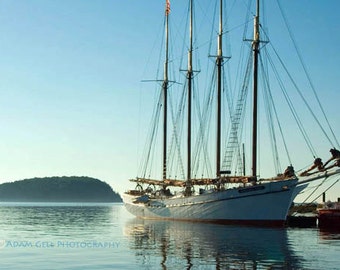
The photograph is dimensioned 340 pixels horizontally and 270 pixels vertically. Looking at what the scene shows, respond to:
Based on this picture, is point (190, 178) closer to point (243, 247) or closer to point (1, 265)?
point (243, 247)

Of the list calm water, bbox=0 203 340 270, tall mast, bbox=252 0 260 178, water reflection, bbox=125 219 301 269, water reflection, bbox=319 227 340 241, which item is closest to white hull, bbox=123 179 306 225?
tall mast, bbox=252 0 260 178

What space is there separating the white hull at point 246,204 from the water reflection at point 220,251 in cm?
802

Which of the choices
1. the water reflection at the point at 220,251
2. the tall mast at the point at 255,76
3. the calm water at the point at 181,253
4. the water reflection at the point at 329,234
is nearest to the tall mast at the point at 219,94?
the tall mast at the point at 255,76

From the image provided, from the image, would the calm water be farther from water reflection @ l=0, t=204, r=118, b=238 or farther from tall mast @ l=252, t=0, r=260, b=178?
tall mast @ l=252, t=0, r=260, b=178

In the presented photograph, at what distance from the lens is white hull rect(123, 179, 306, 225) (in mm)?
60594

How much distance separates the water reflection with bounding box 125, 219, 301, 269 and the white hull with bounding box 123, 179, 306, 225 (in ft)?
26.3

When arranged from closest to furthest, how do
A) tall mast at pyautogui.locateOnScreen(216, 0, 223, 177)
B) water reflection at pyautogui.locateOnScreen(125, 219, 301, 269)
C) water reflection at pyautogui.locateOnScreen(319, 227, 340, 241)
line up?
water reflection at pyautogui.locateOnScreen(125, 219, 301, 269)
water reflection at pyautogui.locateOnScreen(319, 227, 340, 241)
tall mast at pyautogui.locateOnScreen(216, 0, 223, 177)

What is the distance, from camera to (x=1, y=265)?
31062mm

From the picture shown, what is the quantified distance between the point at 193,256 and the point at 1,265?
1019 centimetres

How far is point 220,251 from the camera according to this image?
36.5 m

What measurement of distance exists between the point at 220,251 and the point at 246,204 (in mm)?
26473

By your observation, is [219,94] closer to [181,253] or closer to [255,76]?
[255,76]

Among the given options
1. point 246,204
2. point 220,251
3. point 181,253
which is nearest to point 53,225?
point 246,204

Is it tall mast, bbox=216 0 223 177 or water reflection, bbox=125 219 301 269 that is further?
tall mast, bbox=216 0 223 177
